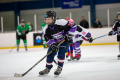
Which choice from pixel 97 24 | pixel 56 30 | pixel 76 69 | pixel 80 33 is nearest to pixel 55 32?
pixel 56 30

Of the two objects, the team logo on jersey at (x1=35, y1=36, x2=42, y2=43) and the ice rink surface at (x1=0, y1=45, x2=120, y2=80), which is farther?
the team logo on jersey at (x1=35, y1=36, x2=42, y2=43)

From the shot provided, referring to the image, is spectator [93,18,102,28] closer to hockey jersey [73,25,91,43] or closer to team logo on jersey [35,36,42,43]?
team logo on jersey [35,36,42,43]

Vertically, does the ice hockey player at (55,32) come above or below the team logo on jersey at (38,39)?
above

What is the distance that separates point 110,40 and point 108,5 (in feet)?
16.4

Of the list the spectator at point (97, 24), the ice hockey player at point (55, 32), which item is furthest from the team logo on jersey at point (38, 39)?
the ice hockey player at point (55, 32)

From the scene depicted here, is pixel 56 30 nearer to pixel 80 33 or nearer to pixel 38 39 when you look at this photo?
pixel 80 33

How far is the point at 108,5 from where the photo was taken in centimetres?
1305

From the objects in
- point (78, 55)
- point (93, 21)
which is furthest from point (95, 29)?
point (78, 55)

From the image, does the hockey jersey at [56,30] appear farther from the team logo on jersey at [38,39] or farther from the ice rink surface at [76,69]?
the team logo on jersey at [38,39]

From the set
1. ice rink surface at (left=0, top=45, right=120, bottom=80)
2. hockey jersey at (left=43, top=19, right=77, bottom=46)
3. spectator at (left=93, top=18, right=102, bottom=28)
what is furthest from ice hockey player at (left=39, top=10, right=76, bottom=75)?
spectator at (left=93, top=18, right=102, bottom=28)

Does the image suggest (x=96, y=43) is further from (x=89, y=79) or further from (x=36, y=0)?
(x=36, y=0)

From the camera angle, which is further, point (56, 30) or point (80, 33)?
point (80, 33)

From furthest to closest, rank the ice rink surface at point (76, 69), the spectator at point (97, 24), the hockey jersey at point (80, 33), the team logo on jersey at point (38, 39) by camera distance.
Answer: the team logo on jersey at point (38, 39), the spectator at point (97, 24), the hockey jersey at point (80, 33), the ice rink surface at point (76, 69)

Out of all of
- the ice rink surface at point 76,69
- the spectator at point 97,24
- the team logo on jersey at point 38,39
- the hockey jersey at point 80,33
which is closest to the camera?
the ice rink surface at point 76,69
